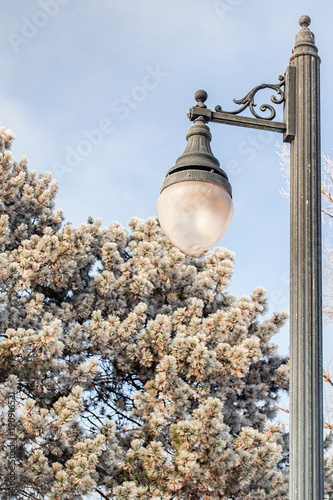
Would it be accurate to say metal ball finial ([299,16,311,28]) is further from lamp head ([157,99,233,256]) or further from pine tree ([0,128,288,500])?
pine tree ([0,128,288,500])

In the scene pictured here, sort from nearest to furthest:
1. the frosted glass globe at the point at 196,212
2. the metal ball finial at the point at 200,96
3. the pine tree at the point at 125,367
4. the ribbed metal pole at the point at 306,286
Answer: the ribbed metal pole at the point at 306,286, the frosted glass globe at the point at 196,212, the metal ball finial at the point at 200,96, the pine tree at the point at 125,367

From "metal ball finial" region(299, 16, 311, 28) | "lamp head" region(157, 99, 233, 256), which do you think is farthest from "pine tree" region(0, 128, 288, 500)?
"metal ball finial" region(299, 16, 311, 28)

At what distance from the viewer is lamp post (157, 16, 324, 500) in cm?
216

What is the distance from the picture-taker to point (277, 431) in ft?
23.5

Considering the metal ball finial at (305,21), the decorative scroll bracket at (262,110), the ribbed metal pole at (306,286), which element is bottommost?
the ribbed metal pole at (306,286)

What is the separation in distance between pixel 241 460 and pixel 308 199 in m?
5.05

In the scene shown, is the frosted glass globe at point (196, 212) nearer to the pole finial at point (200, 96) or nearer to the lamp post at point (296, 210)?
the lamp post at point (296, 210)

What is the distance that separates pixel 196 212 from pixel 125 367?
5.50 meters

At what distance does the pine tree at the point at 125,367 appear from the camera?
21.4 feet

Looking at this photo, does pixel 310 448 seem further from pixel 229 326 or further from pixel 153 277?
pixel 153 277

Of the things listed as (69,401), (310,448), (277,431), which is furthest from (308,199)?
(277,431)

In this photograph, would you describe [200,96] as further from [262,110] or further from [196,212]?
[196,212]

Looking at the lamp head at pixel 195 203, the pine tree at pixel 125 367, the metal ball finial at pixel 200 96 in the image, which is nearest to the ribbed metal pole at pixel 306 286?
the lamp head at pixel 195 203

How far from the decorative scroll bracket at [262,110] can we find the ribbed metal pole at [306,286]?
34mm
